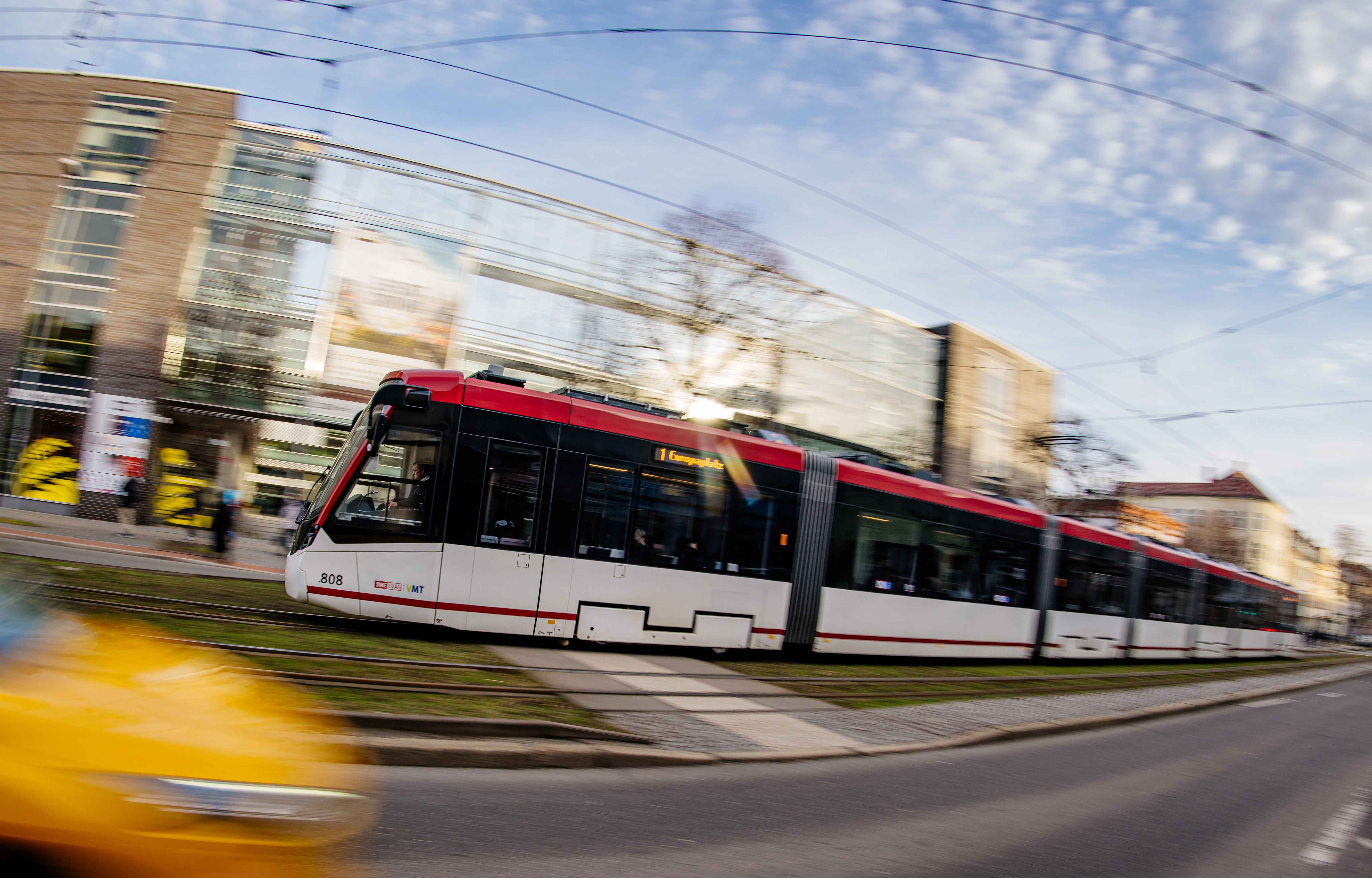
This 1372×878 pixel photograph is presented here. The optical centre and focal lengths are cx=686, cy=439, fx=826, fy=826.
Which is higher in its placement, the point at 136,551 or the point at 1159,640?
the point at 1159,640

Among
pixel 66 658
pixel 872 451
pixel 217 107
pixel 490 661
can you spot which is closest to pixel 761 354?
pixel 872 451

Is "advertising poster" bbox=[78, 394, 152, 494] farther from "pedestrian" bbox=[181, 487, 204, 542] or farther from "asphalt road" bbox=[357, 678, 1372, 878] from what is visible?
"asphalt road" bbox=[357, 678, 1372, 878]

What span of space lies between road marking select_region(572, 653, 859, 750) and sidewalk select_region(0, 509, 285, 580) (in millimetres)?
7873

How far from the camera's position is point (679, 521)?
11.8 metres

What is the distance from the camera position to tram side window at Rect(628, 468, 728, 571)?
451 inches

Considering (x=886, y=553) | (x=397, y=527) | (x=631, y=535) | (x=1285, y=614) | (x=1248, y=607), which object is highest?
(x=886, y=553)

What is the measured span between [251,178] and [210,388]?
6.32 metres

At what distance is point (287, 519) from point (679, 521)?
15697 millimetres

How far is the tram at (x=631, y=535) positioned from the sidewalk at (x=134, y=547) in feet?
17.9

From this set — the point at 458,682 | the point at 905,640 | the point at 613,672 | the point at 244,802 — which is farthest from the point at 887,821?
the point at 905,640

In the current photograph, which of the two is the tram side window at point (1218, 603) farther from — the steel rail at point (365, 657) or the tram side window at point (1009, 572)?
the steel rail at point (365, 657)

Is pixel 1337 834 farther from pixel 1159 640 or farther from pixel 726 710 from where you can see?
pixel 1159 640

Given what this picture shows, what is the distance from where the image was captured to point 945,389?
40344 mm

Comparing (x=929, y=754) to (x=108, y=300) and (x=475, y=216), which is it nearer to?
(x=475, y=216)
